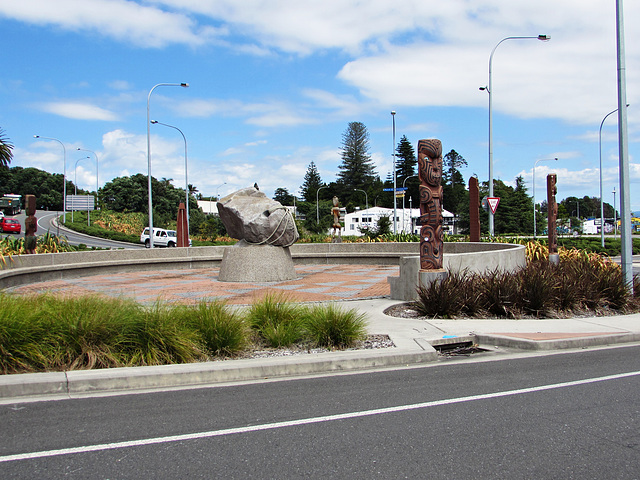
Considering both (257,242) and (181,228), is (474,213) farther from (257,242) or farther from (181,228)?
(181,228)

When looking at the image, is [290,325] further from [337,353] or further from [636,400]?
[636,400]

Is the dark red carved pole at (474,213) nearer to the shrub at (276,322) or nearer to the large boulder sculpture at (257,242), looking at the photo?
the large boulder sculpture at (257,242)

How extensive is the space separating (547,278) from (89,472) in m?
9.84

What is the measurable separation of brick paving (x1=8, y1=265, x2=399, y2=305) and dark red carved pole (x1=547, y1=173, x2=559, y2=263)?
552cm

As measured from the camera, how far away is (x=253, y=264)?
16.8 m

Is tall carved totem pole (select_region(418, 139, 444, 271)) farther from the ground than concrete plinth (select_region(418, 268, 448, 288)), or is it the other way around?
tall carved totem pole (select_region(418, 139, 444, 271))

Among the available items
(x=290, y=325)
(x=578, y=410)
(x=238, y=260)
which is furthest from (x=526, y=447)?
(x=238, y=260)

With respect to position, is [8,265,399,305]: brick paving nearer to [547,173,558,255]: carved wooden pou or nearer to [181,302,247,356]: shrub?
[181,302,247,356]: shrub

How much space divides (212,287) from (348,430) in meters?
11.0

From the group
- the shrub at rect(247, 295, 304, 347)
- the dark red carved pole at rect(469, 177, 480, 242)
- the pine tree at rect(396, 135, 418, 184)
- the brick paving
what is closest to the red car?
the brick paving

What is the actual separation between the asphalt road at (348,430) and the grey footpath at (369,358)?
34 cm

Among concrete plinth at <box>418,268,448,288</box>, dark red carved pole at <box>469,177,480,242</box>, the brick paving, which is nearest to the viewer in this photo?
concrete plinth at <box>418,268,448,288</box>

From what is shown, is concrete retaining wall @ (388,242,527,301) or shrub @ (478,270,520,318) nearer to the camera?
shrub @ (478,270,520,318)

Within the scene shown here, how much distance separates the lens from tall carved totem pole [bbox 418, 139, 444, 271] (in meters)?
12.0
